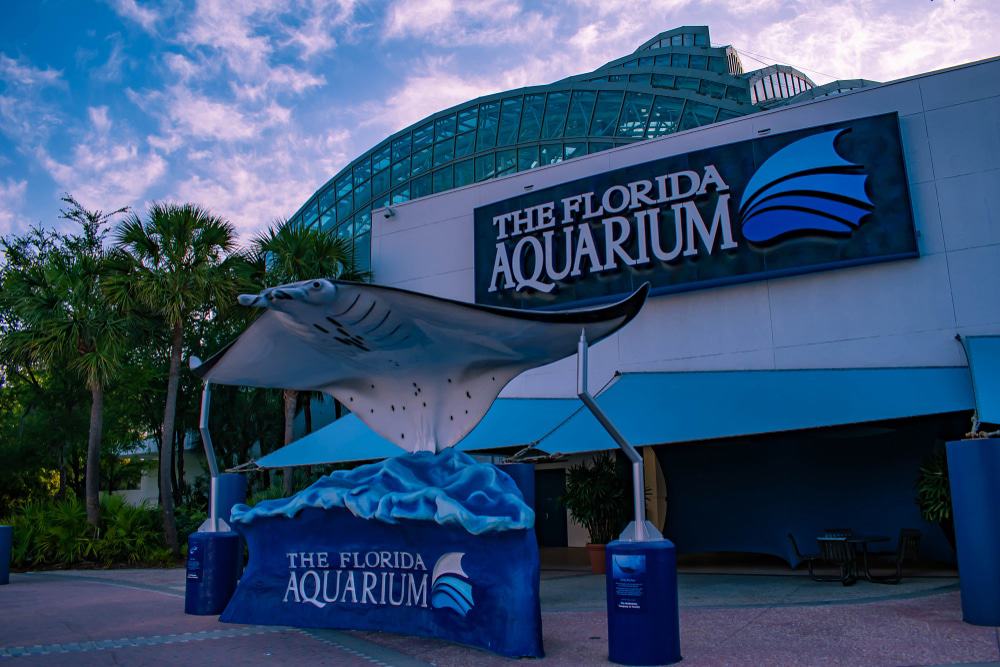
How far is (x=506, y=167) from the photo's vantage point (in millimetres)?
31500

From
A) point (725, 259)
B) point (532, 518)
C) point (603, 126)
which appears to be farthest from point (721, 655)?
point (603, 126)

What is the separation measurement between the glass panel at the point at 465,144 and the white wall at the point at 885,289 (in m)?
17.2

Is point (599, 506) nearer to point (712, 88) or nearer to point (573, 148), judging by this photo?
point (573, 148)

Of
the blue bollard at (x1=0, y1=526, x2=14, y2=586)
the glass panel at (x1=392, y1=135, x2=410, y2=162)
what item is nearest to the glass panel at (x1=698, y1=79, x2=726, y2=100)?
the glass panel at (x1=392, y1=135, x2=410, y2=162)

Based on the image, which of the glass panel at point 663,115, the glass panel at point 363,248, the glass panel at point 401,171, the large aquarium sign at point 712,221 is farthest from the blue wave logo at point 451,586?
the glass panel at point 401,171

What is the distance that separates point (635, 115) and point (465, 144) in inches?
293

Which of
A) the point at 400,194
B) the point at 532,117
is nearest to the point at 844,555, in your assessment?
the point at 532,117

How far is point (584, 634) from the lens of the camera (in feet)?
25.5

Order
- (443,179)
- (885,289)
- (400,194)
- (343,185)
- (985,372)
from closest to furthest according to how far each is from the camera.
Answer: (985,372) < (885,289) < (443,179) < (400,194) < (343,185)

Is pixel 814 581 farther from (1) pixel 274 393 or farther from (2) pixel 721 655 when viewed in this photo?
(1) pixel 274 393

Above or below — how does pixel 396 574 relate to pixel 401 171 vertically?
below

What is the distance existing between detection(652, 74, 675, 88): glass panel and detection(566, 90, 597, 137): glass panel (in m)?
4.47

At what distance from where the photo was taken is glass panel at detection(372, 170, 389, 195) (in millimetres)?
34312

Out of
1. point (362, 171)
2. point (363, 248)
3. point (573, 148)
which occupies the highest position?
point (362, 171)
